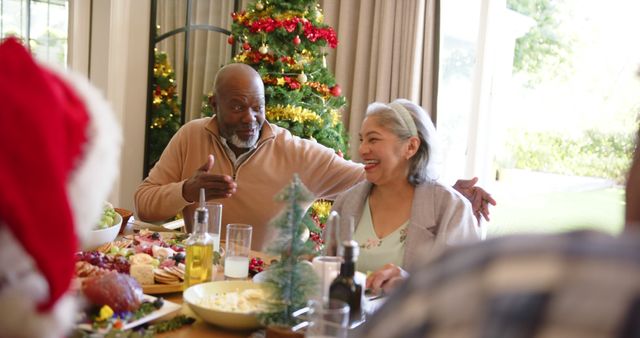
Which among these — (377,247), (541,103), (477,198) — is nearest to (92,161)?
(377,247)

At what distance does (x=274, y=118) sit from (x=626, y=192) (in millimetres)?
2997

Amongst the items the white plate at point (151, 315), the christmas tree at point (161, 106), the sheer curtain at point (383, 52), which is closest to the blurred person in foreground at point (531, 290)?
the white plate at point (151, 315)

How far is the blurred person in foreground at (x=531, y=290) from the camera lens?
394 millimetres

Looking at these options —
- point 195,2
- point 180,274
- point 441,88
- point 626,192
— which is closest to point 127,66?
point 195,2

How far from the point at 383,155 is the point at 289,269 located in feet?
3.14

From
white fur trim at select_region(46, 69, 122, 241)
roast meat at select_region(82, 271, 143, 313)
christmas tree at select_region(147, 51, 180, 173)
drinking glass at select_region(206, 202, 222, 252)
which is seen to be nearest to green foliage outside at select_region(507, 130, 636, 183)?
christmas tree at select_region(147, 51, 180, 173)

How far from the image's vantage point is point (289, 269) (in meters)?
1.35

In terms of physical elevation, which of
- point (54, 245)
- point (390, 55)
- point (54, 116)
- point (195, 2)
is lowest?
point (54, 245)

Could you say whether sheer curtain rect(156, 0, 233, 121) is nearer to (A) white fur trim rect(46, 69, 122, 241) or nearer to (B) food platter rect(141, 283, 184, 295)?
(B) food platter rect(141, 283, 184, 295)

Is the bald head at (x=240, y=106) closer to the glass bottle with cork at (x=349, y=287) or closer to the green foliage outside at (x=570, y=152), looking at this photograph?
the glass bottle with cork at (x=349, y=287)

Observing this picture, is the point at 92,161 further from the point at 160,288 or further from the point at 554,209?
the point at 554,209

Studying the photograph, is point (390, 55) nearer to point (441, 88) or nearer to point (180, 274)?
point (441, 88)

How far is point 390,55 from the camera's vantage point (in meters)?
4.71

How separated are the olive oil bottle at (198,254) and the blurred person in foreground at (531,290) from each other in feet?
3.96
